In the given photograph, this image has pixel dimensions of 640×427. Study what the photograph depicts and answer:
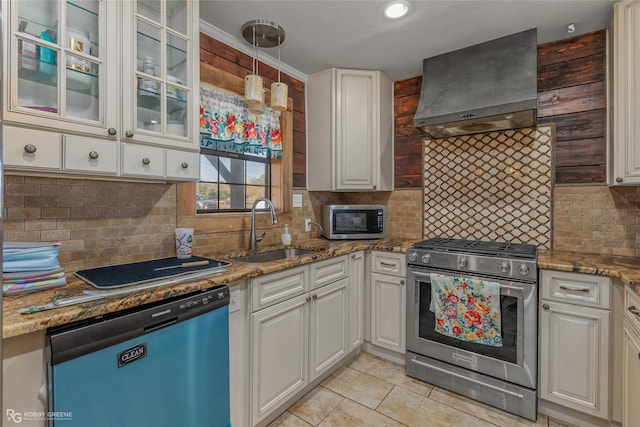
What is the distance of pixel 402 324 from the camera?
7.66 feet

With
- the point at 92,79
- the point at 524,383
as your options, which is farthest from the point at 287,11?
the point at 524,383

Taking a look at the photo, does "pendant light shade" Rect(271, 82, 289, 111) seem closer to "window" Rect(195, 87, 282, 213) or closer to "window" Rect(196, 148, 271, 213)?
"window" Rect(195, 87, 282, 213)

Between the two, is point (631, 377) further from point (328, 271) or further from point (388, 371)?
point (328, 271)

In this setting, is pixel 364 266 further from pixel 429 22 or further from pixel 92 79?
pixel 92 79

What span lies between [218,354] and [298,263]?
62 centimetres

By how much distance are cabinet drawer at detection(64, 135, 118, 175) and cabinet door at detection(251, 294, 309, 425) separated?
95 centimetres

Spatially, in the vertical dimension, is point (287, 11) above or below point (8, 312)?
above

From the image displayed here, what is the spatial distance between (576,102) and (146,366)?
2.88 m

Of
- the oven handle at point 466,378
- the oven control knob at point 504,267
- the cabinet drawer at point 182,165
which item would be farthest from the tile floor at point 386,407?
the cabinet drawer at point 182,165

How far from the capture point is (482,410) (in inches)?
74.8

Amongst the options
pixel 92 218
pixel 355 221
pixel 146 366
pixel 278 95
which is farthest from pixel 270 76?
pixel 146 366

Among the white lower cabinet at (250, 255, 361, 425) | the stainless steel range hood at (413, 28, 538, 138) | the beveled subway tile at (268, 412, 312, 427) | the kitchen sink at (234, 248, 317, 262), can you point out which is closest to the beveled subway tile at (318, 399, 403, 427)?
the beveled subway tile at (268, 412, 312, 427)

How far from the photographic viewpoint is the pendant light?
1.96 meters

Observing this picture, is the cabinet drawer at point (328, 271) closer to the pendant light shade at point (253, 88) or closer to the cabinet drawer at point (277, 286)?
the cabinet drawer at point (277, 286)
